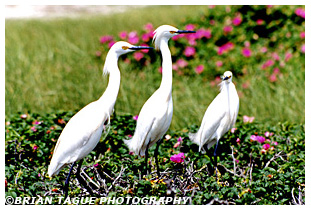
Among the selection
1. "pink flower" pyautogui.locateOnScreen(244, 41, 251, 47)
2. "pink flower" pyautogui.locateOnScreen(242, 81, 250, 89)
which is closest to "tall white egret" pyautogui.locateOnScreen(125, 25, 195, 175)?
"pink flower" pyautogui.locateOnScreen(242, 81, 250, 89)

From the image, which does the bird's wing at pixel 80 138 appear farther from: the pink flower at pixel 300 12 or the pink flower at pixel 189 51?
the pink flower at pixel 300 12

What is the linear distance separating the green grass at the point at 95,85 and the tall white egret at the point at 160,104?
1.67 m

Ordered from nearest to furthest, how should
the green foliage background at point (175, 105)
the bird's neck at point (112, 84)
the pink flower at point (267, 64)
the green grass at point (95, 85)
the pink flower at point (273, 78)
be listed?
1. the bird's neck at point (112, 84)
2. the green foliage background at point (175, 105)
3. the green grass at point (95, 85)
4. the pink flower at point (273, 78)
5. the pink flower at point (267, 64)

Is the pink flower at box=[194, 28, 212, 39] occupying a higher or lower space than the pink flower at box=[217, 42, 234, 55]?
higher

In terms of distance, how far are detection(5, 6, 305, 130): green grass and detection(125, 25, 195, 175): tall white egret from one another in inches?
65.7

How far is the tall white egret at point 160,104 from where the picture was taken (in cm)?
289

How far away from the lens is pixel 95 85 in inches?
215

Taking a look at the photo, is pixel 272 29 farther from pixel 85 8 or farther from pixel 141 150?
pixel 85 8

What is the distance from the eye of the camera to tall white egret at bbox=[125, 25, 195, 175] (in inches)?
114

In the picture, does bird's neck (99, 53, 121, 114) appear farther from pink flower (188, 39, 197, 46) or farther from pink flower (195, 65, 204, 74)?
pink flower (188, 39, 197, 46)

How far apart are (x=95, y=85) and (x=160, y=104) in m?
2.68

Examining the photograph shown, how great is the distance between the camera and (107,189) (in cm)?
309

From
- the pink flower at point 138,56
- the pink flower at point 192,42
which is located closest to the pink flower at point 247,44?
the pink flower at point 192,42
